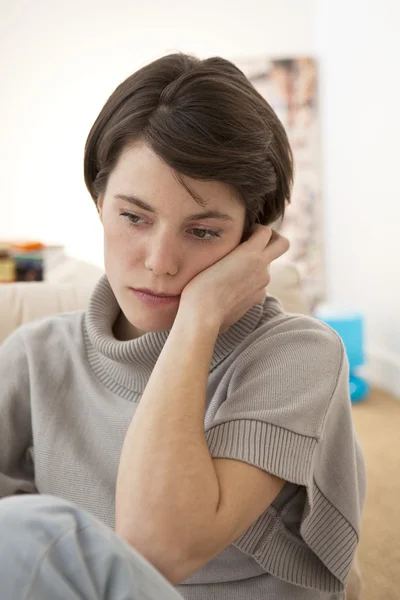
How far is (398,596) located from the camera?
1.85 metres

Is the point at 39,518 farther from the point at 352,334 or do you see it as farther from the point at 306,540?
the point at 352,334

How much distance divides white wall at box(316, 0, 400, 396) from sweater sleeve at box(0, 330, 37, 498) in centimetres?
286

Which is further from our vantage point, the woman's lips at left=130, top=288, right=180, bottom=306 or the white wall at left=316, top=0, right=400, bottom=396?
the white wall at left=316, top=0, right=400, bottom=396

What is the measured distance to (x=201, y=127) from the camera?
1099 millimetres

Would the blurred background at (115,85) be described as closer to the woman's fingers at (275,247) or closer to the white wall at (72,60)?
the white wall at (72,60)

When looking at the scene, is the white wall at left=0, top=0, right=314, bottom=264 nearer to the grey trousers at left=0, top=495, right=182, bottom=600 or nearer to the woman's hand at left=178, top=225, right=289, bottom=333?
the woman's hand at left=178, top=225, right=289, bottom=333

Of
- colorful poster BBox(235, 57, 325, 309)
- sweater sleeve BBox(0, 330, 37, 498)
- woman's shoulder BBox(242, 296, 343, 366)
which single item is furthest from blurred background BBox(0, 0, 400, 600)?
woman's shoulder BBox(242, 296, 343, 366)

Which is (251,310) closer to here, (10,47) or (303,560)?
(303,560)

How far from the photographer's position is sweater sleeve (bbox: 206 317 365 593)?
1.04 metres

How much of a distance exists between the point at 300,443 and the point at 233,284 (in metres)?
0.27

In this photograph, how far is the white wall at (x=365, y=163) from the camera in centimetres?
395

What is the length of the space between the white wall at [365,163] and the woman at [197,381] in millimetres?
2820

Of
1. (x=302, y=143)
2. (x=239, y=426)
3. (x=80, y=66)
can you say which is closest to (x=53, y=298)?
(x=239, y=426)

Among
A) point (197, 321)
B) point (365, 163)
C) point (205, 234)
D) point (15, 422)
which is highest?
point (205, 234)
